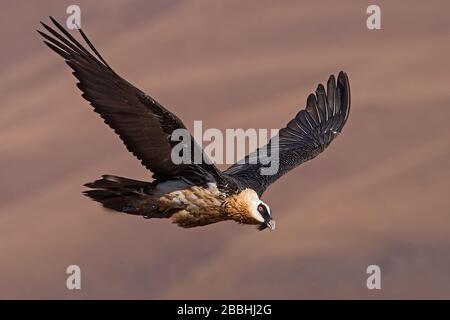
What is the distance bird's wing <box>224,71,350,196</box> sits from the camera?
1786 centimetres

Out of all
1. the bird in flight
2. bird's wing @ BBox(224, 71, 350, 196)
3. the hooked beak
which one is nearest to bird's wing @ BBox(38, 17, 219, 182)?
the bird in flight

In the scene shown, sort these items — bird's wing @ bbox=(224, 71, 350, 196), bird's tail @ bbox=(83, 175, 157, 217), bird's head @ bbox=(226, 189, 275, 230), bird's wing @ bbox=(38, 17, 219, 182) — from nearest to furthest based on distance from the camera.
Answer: bird's wing @ bbox=(38, 17, 219, 182), bird's tail @ bbox=(83, 175, 157, 217), bird's head @ bbox=(226, 189, 275, 230), bird's wing @ bbox=(224, 71, 350, 196)

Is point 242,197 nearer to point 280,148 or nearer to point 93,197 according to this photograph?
point 93,197

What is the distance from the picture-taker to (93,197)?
14641mm

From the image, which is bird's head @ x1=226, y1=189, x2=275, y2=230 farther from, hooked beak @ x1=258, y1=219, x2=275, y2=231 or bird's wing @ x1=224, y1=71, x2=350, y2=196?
bird's wing @ x1=224, y1=71, x2=350, y2=196

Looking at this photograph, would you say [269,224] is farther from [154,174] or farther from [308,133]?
[308,133]

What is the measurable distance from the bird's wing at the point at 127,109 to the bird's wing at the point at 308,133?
9.47 ft

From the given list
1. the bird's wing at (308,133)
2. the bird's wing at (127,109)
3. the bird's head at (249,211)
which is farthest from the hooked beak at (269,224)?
the bird's wing at (308,133)

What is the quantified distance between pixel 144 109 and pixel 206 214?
6.57ft

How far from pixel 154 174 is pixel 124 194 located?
0.50 metres

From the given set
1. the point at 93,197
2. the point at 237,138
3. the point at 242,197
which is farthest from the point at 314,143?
the point at 93,197

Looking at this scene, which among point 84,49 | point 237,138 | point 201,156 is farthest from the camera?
point 237,138

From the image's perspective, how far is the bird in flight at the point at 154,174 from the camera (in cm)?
1340

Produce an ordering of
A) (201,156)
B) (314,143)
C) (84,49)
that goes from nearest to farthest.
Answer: (84,49)
(201,156)
(314,143)
